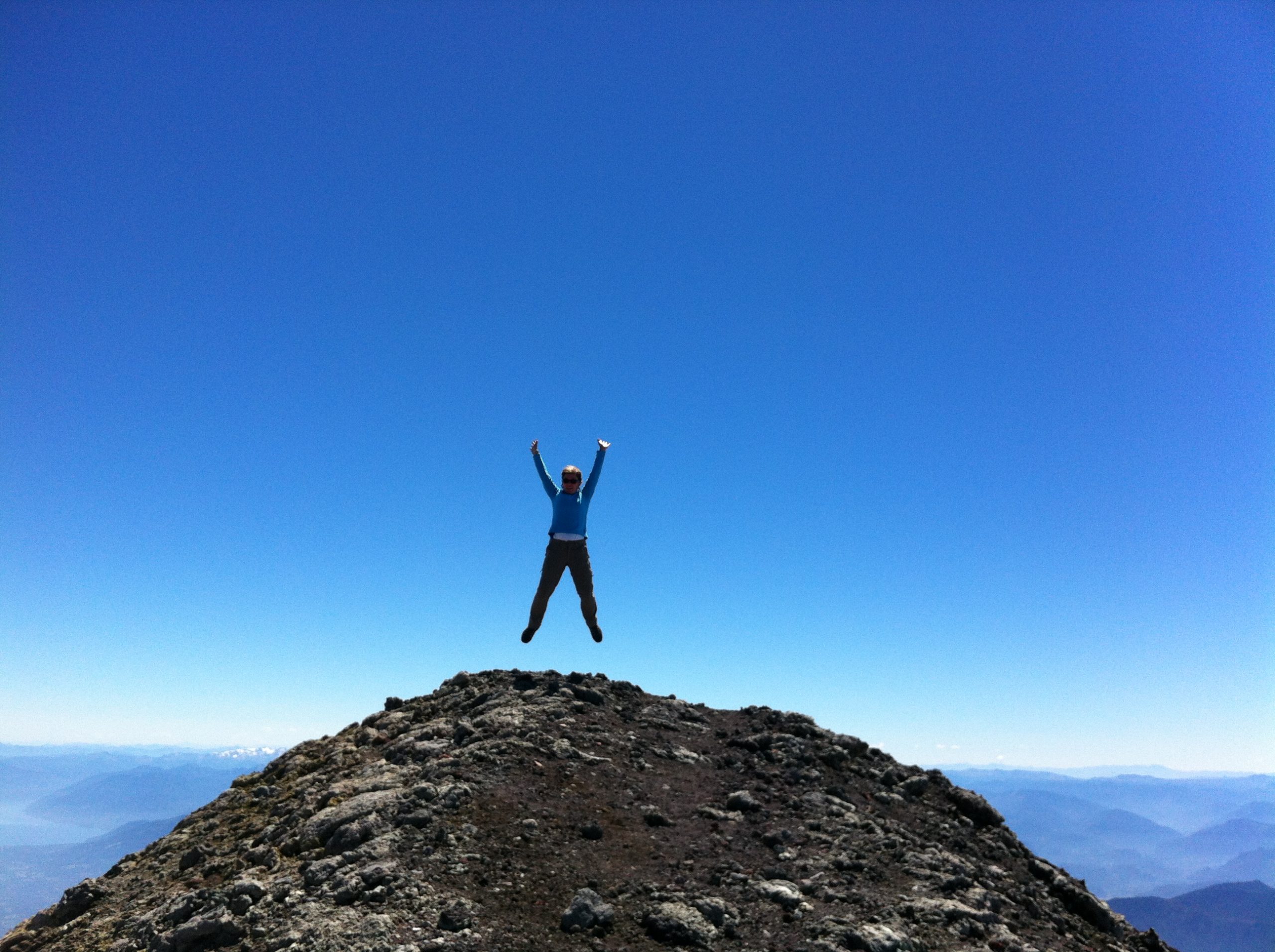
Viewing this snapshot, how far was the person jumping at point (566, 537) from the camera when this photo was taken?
17.0 meters

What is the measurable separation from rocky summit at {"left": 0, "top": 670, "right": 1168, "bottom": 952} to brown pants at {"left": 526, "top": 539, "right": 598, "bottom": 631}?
2.13 metres

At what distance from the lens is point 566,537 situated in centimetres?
1695

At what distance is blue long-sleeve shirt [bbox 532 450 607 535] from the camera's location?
55.8 ft

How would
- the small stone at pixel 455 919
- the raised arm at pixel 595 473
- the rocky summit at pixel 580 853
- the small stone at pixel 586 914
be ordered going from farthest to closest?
the raised arm at pixel 595 473 < the rocky summit at pixel 580 853 < the small stone at pixel 586 914 < the small stone at pixel 455 919

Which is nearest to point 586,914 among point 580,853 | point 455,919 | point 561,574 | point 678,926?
point 678,926

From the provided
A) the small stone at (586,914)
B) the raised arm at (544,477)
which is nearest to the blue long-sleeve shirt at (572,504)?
the raised arm at (544,477)

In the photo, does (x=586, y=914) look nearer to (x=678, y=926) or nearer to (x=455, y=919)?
(x=678, y=926)

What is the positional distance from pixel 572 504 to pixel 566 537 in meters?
0.83

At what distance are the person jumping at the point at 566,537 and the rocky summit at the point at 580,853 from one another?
8.16ft

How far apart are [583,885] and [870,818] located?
654 cm

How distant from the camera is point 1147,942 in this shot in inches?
540

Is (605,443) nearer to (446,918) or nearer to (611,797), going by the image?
(611,797)

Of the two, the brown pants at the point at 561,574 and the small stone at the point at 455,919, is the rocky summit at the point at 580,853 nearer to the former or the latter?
the small stone at the point at 455,919

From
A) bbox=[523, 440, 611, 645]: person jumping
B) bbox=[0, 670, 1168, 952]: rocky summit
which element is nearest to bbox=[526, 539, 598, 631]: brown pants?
bbox=[523, 440, 611, 645]: person jumping
